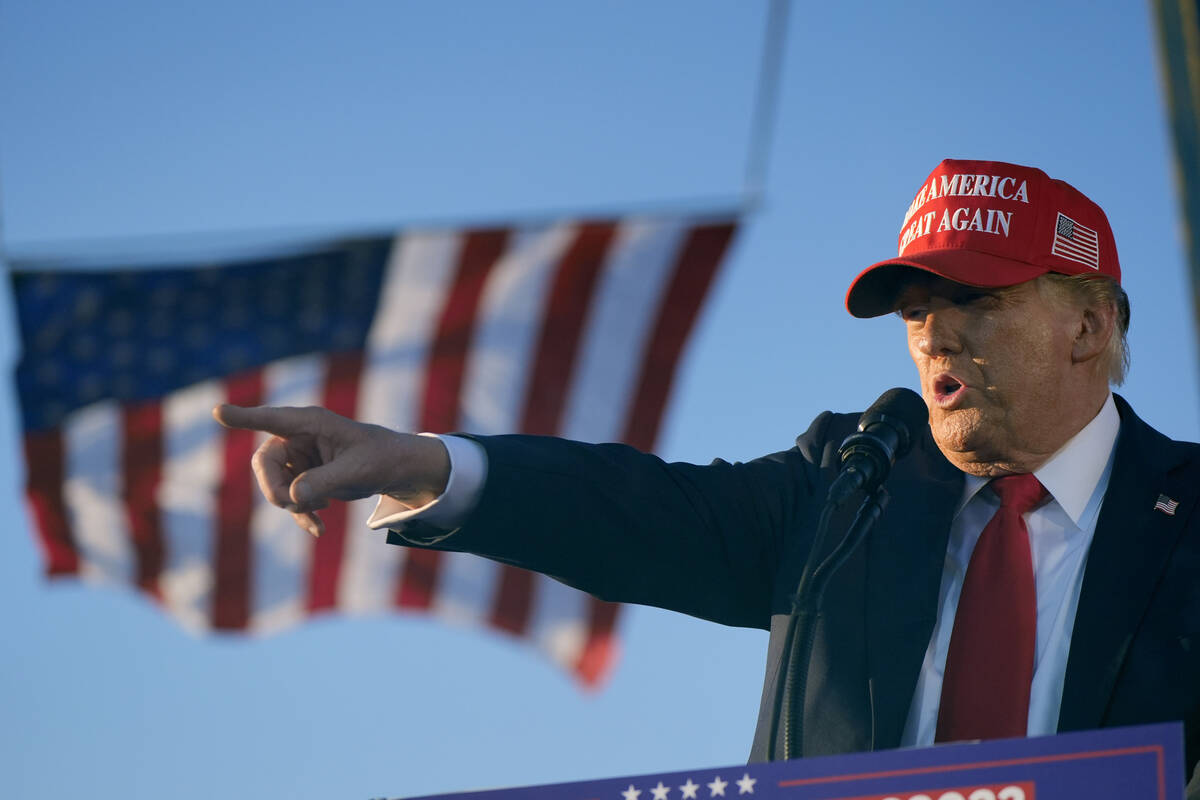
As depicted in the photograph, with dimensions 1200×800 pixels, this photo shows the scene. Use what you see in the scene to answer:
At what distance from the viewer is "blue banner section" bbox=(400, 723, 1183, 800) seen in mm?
1559

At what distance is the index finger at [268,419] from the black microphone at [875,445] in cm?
84

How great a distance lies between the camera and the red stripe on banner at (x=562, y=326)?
8633mm

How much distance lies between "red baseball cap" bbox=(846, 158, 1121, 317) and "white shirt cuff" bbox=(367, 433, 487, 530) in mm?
889

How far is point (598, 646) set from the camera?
9.93m

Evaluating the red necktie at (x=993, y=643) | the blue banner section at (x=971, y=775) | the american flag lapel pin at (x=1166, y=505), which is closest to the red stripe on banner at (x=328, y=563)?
the red necktie at (x=993, y=643)

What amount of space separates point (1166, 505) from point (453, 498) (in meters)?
1.26

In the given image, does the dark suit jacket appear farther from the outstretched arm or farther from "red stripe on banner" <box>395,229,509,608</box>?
"red stripe on banner" <box>395,229,509,608</box>

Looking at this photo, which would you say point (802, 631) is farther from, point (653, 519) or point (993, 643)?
point (653, 519)

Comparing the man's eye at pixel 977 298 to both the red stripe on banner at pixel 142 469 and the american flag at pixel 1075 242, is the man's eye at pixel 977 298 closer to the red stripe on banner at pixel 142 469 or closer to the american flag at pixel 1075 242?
the american flag at pixel 1075 242

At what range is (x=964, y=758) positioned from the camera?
1.60 metres

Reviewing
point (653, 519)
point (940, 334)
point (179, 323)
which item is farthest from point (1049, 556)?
point (179, 323)

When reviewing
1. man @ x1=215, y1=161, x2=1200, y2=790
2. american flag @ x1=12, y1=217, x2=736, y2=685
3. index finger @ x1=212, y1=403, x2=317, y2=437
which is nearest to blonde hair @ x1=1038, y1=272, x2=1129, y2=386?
man @ x1=215, y1=161, x2=1200, y2=790

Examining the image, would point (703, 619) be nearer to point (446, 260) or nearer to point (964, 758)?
point (964, 758)

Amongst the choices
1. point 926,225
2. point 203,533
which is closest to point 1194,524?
point 926,225
